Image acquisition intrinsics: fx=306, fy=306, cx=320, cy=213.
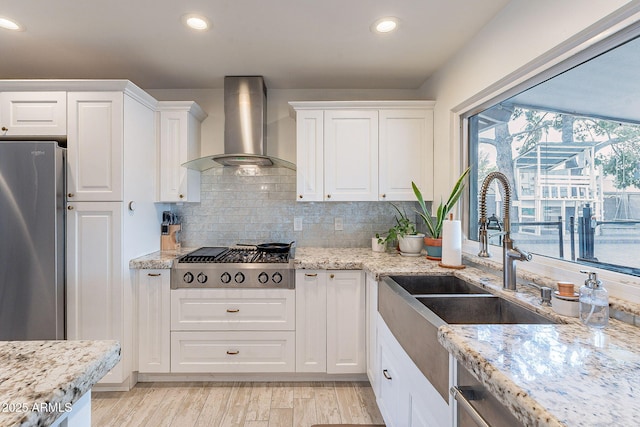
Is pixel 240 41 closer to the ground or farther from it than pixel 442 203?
farther from it

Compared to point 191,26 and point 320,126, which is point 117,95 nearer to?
point 191,26

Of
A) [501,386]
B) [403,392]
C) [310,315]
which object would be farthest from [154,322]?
[501,386]

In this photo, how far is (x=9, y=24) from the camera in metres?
1.88

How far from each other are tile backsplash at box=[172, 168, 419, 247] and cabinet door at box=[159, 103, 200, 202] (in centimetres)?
32

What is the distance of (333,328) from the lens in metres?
2.25

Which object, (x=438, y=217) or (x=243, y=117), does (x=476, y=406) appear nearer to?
(x=438, y=217)

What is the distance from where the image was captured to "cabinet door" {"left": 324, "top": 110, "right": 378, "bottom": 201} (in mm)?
2582

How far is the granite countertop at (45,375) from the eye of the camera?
47 cm

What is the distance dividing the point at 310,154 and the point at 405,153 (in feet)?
2.65

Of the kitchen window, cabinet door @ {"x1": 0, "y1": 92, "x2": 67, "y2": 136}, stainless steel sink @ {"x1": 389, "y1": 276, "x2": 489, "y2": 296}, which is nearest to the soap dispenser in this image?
the kitchen window

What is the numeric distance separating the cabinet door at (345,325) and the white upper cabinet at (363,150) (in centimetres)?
74

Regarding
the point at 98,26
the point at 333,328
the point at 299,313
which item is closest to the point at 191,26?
the point at 98,26

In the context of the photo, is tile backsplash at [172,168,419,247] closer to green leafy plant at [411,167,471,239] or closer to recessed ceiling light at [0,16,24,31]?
green leafy plant at [411,167,471,239]

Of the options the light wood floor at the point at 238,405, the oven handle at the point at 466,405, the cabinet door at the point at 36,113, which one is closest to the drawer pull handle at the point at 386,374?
the light wood floor at the point at 238,405
